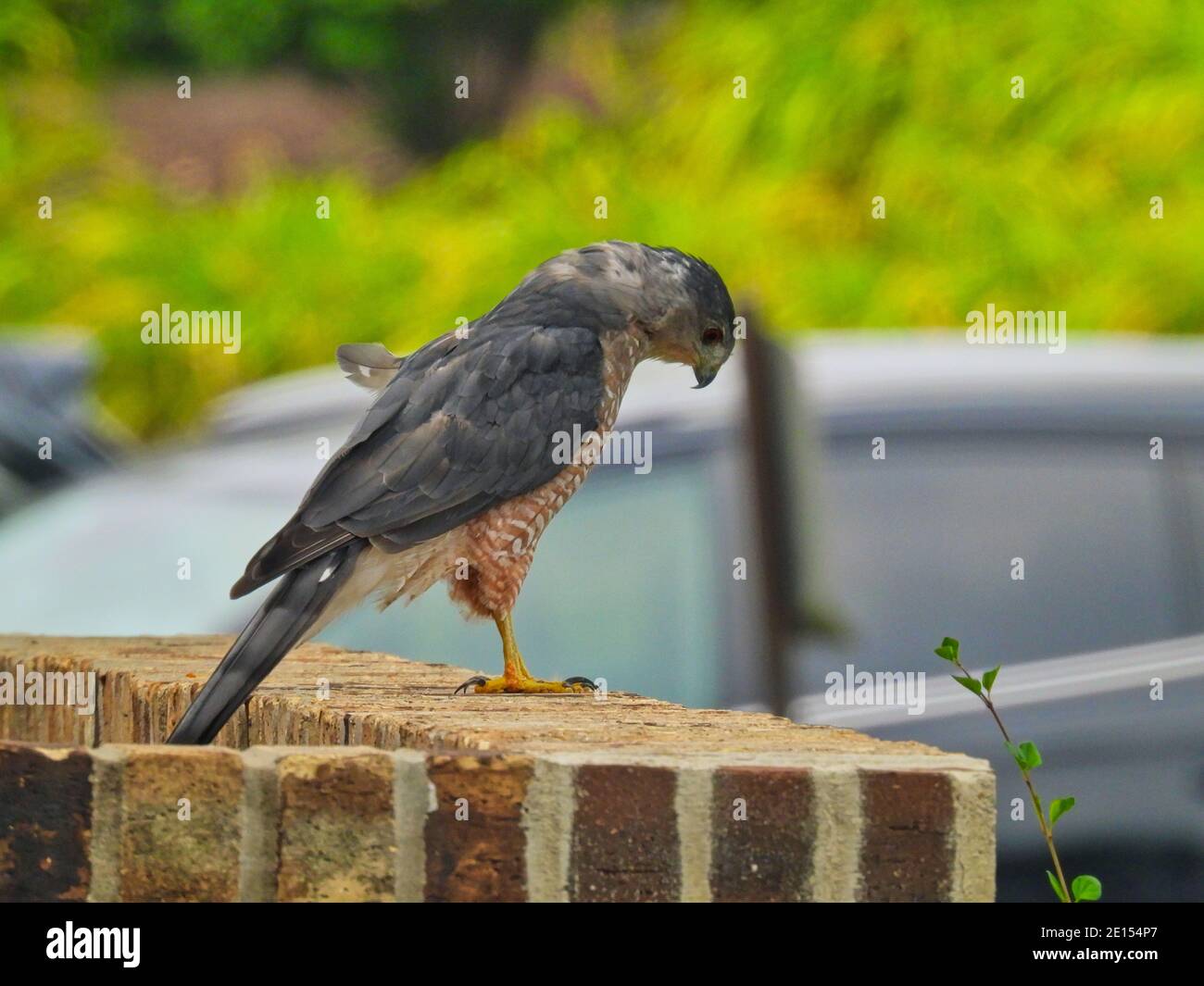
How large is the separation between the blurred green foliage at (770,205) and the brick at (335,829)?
8661mm

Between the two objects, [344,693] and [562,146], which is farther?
[562,146]

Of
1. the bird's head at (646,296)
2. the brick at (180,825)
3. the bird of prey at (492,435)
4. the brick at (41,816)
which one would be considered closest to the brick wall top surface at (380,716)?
the bird of prey at (492,435)

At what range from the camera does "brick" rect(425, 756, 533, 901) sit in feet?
7.83

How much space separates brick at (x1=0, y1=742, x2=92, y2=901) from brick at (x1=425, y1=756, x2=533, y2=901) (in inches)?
16.6

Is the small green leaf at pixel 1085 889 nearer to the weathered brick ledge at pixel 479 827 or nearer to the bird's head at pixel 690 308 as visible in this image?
the weathered brick ledge at pixel 479 827

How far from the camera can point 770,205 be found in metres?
12.0

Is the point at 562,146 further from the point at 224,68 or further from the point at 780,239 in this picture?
the point at 224,68

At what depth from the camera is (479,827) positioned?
2.39 metres

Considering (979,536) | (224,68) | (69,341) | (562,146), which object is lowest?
(979,536)

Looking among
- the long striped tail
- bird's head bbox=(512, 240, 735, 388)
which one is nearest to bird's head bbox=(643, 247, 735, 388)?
bird's head bbox=(512, 240, 735, 388)

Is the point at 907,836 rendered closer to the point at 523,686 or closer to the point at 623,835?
the point at 623,835

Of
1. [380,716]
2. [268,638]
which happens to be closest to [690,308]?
[268,638]

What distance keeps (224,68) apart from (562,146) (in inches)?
295

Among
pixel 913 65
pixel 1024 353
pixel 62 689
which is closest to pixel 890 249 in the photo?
pixel 913 65
